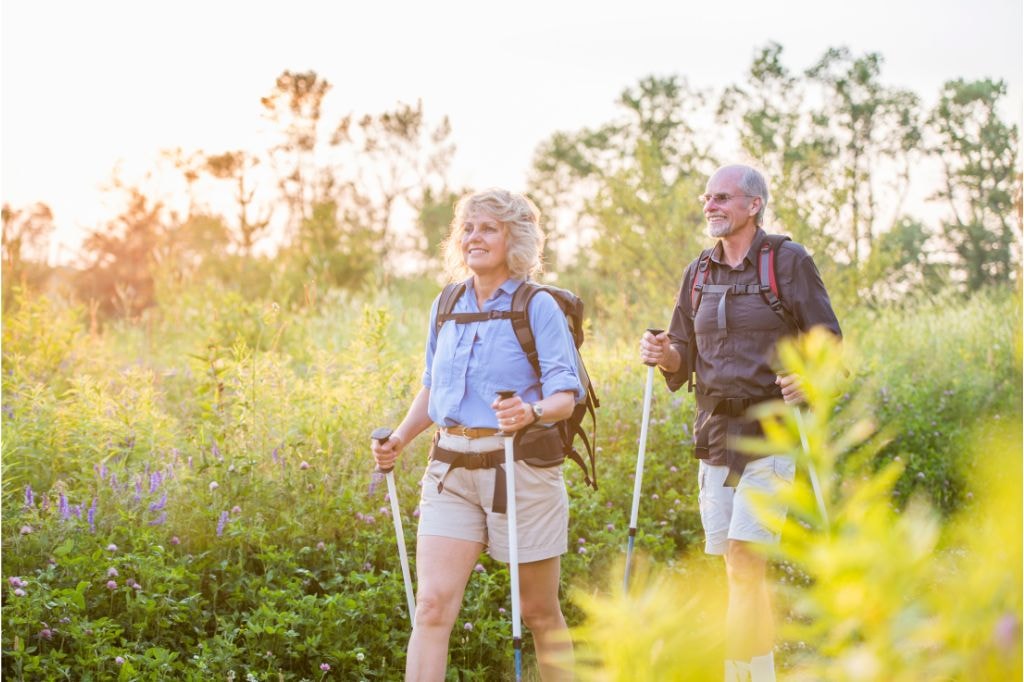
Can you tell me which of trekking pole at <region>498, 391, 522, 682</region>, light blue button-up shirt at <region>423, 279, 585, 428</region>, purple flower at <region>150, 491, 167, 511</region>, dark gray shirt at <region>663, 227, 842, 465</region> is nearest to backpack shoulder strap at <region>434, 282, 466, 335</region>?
light blue button-up shirt at <region>423, 279, 585, 428</region>

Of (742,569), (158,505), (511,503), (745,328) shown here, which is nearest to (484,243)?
(511,503)

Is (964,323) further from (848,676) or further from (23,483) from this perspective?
(848,676)

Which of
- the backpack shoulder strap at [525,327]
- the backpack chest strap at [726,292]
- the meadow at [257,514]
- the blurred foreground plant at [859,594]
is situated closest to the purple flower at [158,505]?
the meadow at [257,514]

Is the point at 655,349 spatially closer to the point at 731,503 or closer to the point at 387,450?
the point at 731,503

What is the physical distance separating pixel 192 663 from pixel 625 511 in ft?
10.1

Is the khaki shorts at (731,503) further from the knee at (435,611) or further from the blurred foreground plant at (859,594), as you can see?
the blurred foreground plant at (859,594)

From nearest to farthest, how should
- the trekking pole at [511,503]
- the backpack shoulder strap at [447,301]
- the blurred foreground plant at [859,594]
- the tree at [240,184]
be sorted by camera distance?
the blurred foreground plant at [859,594], the trekking pole at [511,503], the backpack shoulder strap at [447,301], the tree at [240,184]

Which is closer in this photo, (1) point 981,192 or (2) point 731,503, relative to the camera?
(2) point 731,503

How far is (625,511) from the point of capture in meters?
6.74

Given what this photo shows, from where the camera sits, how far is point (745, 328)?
171 inches

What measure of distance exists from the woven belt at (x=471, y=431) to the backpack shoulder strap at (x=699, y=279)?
118 cm

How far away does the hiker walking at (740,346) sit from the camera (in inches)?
166

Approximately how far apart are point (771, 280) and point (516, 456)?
1.29 m

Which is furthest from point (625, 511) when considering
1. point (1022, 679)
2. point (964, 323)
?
point (964, 323)
